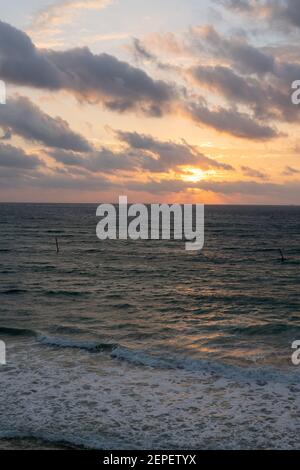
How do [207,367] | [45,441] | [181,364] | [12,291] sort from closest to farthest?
[45,441], [207,367], [181,364], [12,291]

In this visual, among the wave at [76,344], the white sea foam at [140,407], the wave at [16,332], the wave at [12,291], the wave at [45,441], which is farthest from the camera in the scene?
the wave at [12,291]

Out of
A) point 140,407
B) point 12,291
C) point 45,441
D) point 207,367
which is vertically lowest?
point 45,441

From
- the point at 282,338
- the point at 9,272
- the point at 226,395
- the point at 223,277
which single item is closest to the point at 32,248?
the point at 9,272

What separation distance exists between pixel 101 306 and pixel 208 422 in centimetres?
1713

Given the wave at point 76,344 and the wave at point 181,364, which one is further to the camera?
the wave at point 76,344

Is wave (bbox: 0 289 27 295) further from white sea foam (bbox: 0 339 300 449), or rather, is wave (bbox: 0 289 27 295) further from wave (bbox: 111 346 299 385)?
wave (bbox: 111 346 299 385)

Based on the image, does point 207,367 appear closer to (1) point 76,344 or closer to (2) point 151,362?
(2) point 151,362

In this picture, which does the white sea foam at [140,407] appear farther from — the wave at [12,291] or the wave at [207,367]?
the wave at [12,291]

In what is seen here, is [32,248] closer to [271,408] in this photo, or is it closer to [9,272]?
[9,272]

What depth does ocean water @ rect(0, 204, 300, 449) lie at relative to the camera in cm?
1344

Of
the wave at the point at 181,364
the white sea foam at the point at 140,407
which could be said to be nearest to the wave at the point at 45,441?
the white sea foam at the point at 140,407

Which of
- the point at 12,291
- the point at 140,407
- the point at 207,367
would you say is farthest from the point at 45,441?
the point at 12,291

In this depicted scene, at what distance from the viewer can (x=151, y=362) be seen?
19.2 meters

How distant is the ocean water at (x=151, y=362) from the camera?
13438 mm
